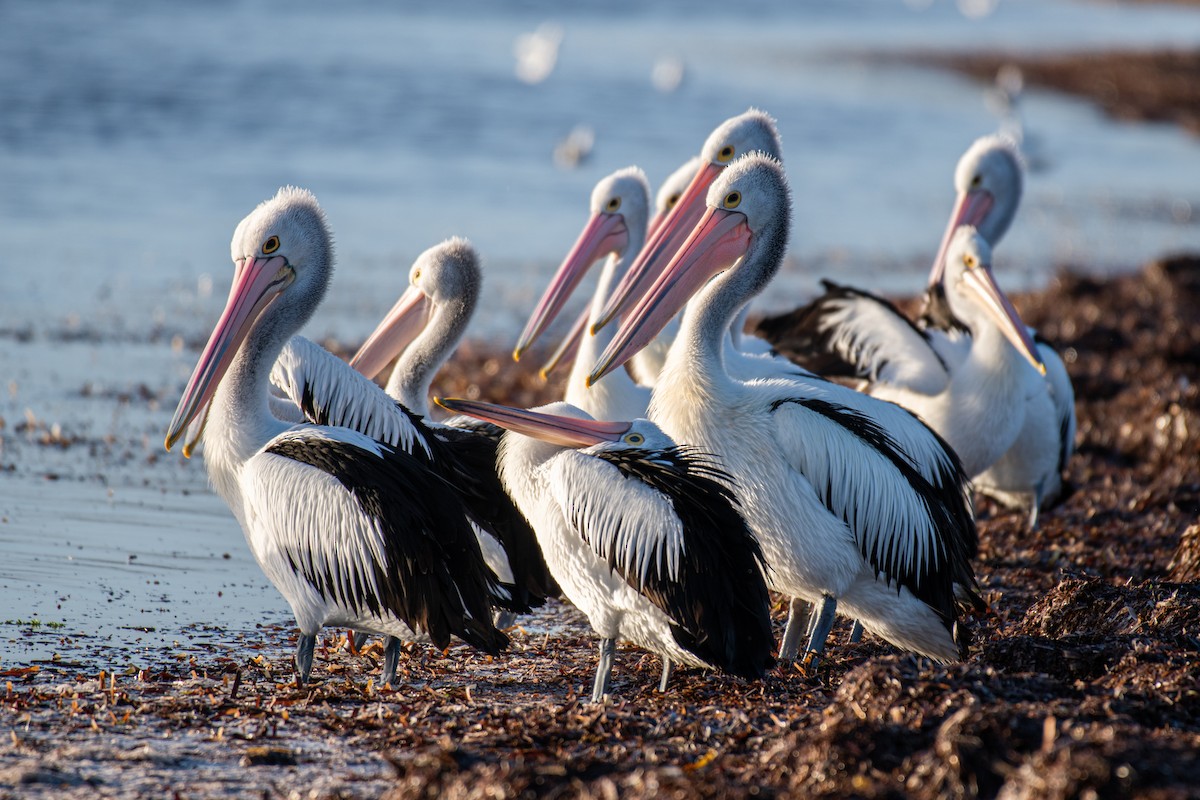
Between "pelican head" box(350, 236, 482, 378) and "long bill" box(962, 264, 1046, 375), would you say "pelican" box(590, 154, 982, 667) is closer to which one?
"pelican head" box(350, 236, 482, 378)

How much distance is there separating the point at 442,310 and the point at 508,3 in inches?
1285

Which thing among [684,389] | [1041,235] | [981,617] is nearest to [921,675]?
[684,389]

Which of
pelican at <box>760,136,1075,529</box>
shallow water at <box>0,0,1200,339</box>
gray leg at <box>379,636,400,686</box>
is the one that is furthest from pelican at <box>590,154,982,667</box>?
shallow water at <box>0,0,1200,339</box>

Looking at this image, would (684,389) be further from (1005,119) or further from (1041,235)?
(1005,119)

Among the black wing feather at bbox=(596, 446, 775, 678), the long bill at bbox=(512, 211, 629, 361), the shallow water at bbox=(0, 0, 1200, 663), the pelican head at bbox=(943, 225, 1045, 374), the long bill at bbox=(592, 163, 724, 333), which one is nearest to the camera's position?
the black wing feather at bbox=(596, 446, 775, 678)

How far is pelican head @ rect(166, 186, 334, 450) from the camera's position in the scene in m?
4.78

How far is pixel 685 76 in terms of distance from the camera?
942 inches

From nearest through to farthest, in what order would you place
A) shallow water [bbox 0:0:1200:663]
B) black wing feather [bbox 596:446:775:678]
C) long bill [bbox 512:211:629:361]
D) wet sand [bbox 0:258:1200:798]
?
wet sand [bbox 0:258:1200:798], black wing feather [bbox 596:446:775:678], shallow water [bbox 0:0:1200:663], long bill [bbox 512:211:629:361]

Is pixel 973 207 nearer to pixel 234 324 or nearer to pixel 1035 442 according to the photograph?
pixel 1035 442

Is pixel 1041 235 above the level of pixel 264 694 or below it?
above

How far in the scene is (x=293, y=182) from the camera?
14125 millimetres

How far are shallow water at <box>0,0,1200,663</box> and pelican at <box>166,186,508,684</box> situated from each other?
576mm

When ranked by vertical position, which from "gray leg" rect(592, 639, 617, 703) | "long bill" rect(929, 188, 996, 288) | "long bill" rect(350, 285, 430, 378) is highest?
"long bill" rect(929, 188, 996, 288)

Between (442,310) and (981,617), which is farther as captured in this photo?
(442,310)
